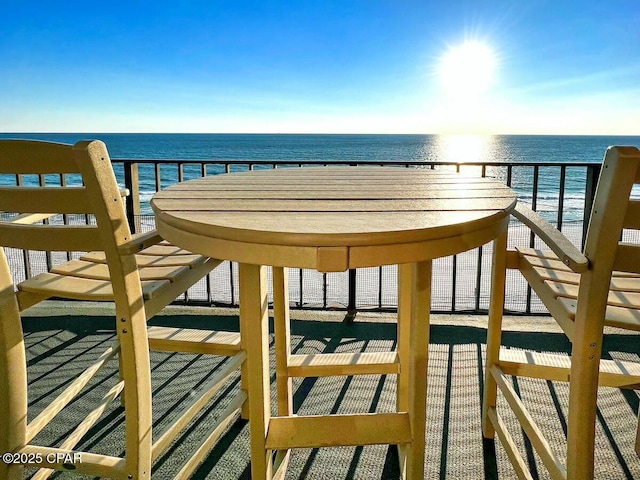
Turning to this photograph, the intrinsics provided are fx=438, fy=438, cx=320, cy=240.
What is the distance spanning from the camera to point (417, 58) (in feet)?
107

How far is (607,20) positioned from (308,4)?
2080 cm

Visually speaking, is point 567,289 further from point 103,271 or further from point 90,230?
point 103,271

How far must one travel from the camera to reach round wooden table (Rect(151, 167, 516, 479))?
0.79 meters

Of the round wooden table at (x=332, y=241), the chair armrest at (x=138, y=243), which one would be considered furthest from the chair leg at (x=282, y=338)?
the chair armrest at (x=138, y=243)

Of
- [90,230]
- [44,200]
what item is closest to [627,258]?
[90,230]

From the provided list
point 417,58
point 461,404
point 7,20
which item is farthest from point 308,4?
point 461,404

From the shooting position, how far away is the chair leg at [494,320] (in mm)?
1558

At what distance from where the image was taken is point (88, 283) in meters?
1.38

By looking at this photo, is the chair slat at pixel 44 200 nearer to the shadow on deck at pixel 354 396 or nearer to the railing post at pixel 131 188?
the shadow on deck at pixel 354 396

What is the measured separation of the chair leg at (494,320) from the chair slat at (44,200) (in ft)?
4.20

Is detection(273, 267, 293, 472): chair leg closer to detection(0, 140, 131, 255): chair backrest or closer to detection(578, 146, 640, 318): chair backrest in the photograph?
detection(0, 140, 131, 255): chair backrest

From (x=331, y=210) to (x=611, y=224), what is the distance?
23.0 inches

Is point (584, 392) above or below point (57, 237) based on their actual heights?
below

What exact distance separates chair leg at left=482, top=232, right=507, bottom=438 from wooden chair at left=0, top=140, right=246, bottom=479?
98 cm
